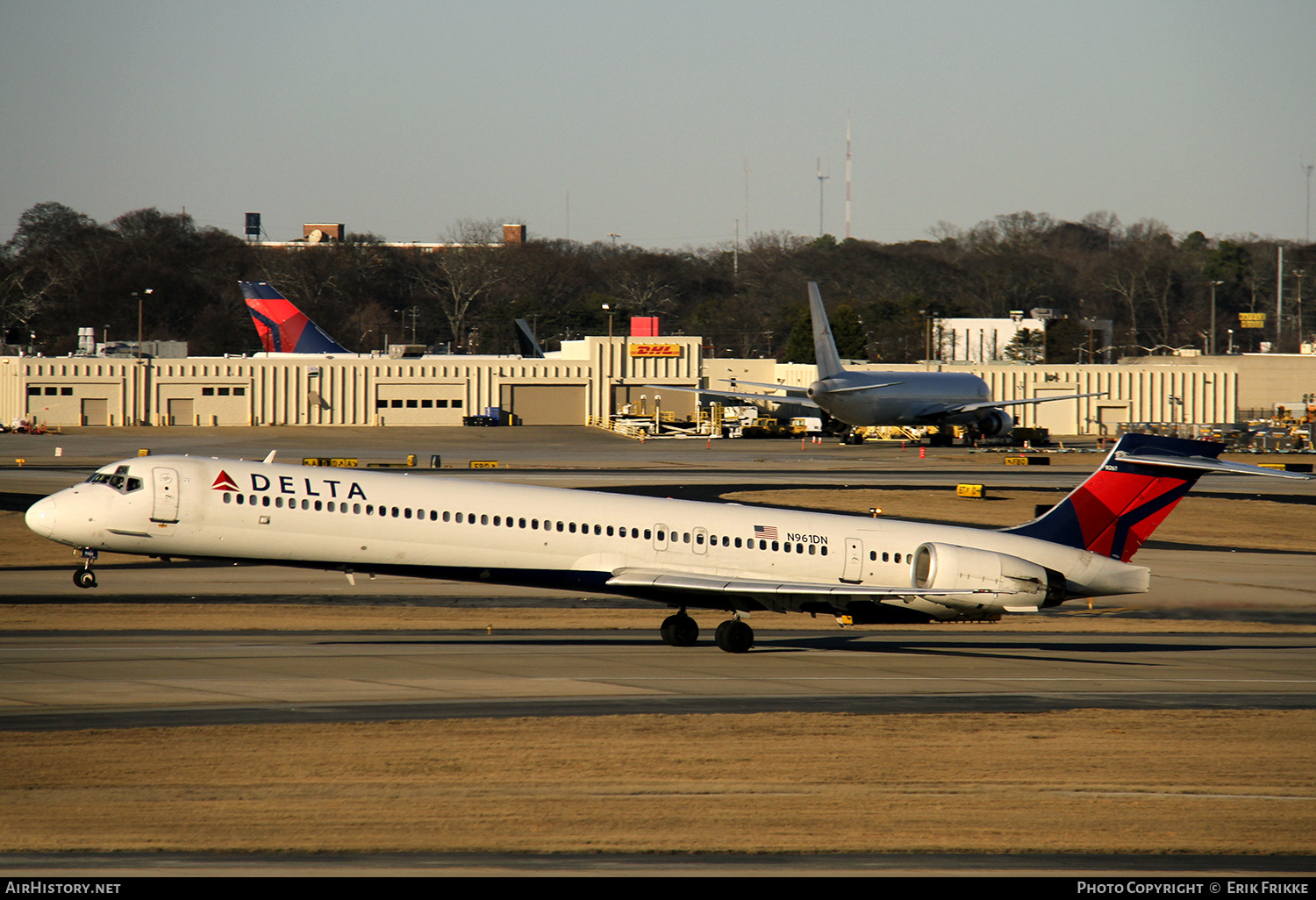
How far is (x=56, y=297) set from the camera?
6609 inches

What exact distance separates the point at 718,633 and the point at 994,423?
6708cm

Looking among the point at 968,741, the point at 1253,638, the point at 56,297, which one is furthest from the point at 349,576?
the point at 56,297

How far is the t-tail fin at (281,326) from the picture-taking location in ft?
371

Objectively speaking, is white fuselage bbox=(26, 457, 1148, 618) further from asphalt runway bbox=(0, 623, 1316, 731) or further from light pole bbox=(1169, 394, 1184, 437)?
light pole bbox=(1169, 394, 1184, 437)

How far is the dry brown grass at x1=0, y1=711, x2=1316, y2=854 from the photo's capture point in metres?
14.0

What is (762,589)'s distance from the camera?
26.0 meters

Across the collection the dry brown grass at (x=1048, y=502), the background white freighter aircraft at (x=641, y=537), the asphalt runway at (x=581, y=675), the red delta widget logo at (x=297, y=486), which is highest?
the red delta widget logo at (x=297, y=486)

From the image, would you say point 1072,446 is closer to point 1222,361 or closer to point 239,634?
point 1222,361

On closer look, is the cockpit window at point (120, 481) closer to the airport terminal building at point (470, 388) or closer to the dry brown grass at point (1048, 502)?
the dry brown grass at point (1048, 502)

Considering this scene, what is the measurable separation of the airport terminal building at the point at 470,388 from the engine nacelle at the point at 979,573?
81441 mm

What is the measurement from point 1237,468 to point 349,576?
18844mm

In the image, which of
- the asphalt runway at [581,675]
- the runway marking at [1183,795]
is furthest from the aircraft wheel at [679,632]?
the runway marking at [1183,795]

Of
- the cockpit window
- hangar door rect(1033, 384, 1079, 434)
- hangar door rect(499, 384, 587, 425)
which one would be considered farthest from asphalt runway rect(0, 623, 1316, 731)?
hangar door rect(499, 384, 587, 425)

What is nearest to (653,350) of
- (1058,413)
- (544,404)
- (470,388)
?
(544,404)
